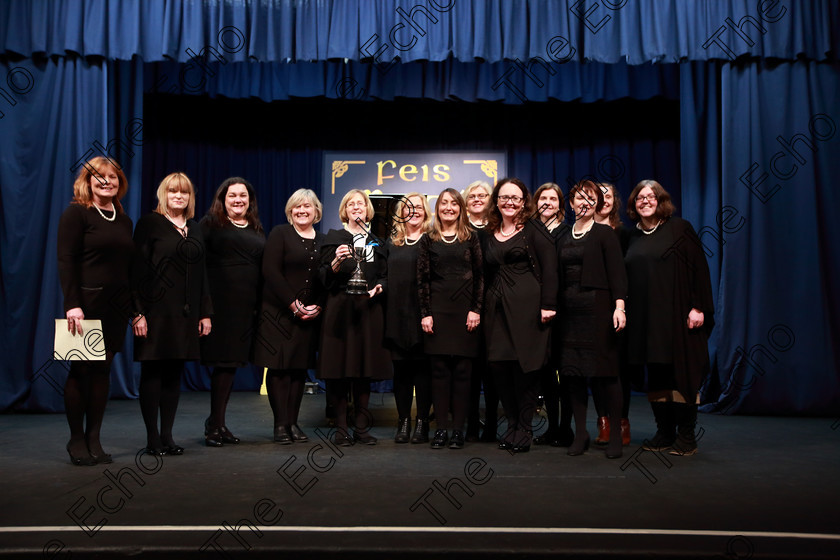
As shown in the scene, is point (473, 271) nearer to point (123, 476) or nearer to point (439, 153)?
point (123, 476)

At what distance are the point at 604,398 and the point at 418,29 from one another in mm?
3069

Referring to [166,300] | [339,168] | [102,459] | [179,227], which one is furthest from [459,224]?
[339,168]

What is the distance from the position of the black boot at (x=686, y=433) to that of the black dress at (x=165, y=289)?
2.40m

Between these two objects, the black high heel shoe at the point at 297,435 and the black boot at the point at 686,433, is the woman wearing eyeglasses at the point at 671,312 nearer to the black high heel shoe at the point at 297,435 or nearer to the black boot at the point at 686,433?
the black boot at the point at 686,433

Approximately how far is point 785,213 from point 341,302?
3611mm

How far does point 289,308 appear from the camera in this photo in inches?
155

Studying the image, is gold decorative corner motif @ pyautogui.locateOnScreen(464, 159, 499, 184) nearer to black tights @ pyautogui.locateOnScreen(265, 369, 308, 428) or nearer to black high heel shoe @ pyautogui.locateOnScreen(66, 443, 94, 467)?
black tights @ pyautogui.locateOnScreen(265, 369, 308, 428)

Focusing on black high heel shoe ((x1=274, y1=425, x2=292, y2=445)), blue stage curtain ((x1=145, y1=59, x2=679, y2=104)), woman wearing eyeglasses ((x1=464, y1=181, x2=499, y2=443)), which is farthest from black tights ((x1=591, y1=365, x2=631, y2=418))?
blue stage curtain ((x1=145, y1=59, x2=679, y2=104))

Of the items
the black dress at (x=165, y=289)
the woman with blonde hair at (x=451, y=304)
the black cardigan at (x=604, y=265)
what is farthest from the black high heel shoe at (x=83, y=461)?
the black cardigan at (x=604, y=265)

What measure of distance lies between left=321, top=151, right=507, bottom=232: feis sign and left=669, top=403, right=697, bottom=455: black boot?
3928 millimetres

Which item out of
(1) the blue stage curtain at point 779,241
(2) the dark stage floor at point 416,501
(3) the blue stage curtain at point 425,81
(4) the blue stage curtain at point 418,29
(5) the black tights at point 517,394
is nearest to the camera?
(2) the dark stage floor at point 416,501

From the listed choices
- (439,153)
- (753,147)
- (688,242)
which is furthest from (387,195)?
(688,242)

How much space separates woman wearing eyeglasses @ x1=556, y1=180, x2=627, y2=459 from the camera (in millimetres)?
3646

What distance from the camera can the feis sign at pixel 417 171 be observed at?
24.2 feet
